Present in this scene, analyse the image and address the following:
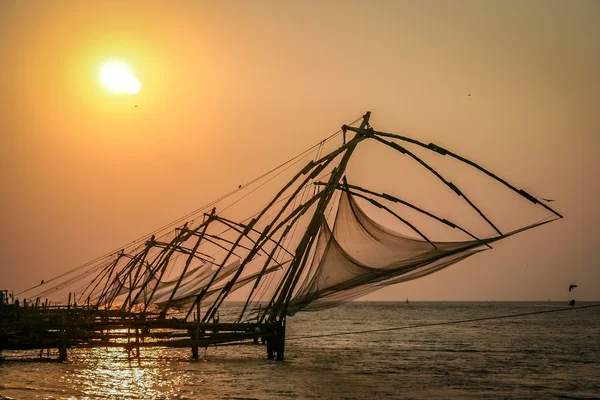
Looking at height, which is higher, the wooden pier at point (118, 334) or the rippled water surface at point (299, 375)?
the wooden pier at point (118, 334)

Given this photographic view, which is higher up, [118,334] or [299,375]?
[118,334]

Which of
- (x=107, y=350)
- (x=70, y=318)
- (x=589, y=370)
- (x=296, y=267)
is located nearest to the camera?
(x=296, y=267)

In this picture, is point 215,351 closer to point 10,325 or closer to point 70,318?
point 70,318

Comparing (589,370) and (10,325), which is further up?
(10,325)

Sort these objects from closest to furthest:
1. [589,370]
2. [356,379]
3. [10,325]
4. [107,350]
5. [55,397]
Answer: [55,397]
[356,379]
[10,325]
[589,370]
[107,350]

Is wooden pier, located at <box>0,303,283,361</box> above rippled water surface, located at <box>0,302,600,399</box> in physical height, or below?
above

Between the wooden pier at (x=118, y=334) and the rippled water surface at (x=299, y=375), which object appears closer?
the rippled water surface at (x=299, y=375)

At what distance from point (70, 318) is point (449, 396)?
460 inches

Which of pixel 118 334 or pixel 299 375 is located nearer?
pixel 299 375

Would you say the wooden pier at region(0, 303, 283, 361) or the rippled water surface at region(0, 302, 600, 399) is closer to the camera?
the rippled water surface at region(0, 302, 600, 399)

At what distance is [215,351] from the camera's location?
26.8 metres

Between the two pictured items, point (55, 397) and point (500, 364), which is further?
point (500, 364)

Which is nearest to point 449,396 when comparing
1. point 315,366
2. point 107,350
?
point 315,366

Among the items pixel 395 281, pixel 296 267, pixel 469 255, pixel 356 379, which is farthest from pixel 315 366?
pixel 469 255
